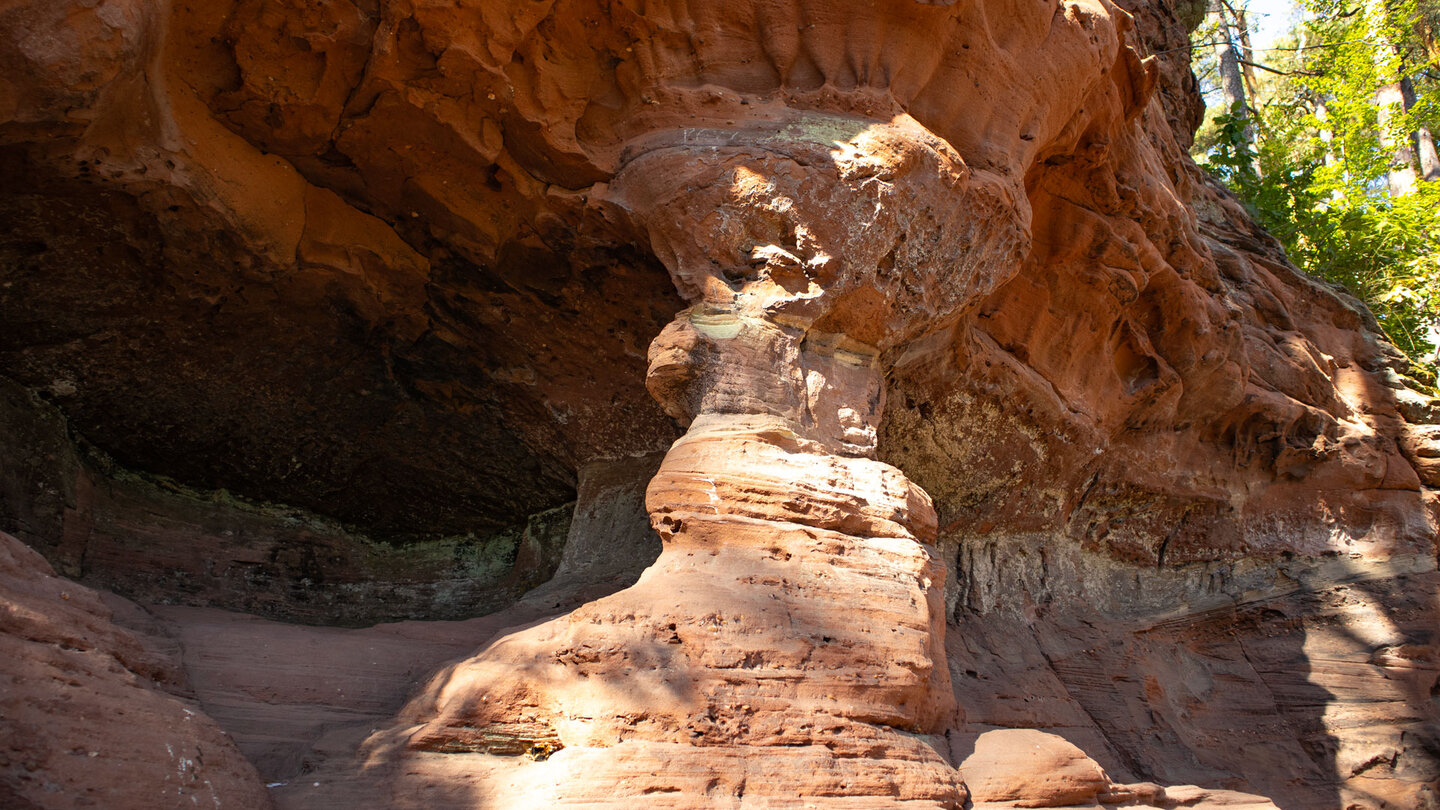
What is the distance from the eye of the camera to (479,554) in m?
5.77

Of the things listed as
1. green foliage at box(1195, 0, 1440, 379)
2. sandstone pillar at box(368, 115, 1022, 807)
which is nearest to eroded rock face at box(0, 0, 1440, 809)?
sandstone pillar at box(368, 115, 1022, 807)

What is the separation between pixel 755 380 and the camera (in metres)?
3.60

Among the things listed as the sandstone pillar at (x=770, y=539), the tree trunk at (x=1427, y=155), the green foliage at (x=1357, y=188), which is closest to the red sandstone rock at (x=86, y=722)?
the sandstone pillar at (x=770, y=539)

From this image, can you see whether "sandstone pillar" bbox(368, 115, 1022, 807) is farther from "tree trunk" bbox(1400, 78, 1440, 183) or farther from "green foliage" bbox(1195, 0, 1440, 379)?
"tree trunk" bbox(1400, 78, 1440, 183)

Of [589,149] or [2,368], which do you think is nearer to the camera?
[589,149]

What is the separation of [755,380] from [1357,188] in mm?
7820

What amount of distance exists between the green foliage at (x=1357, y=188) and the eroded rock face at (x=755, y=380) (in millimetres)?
2261

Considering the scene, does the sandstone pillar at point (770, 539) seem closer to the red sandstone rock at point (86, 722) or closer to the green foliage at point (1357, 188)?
the red sandstone rock at point (86, 722)

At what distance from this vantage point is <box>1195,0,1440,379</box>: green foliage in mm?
8469

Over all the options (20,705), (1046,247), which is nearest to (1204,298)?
(1046,247)

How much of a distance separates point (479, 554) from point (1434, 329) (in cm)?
777

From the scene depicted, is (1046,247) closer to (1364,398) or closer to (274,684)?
(1364,398)

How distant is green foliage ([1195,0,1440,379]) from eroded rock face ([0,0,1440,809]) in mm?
2261

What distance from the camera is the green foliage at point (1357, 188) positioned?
8469 millimetres
